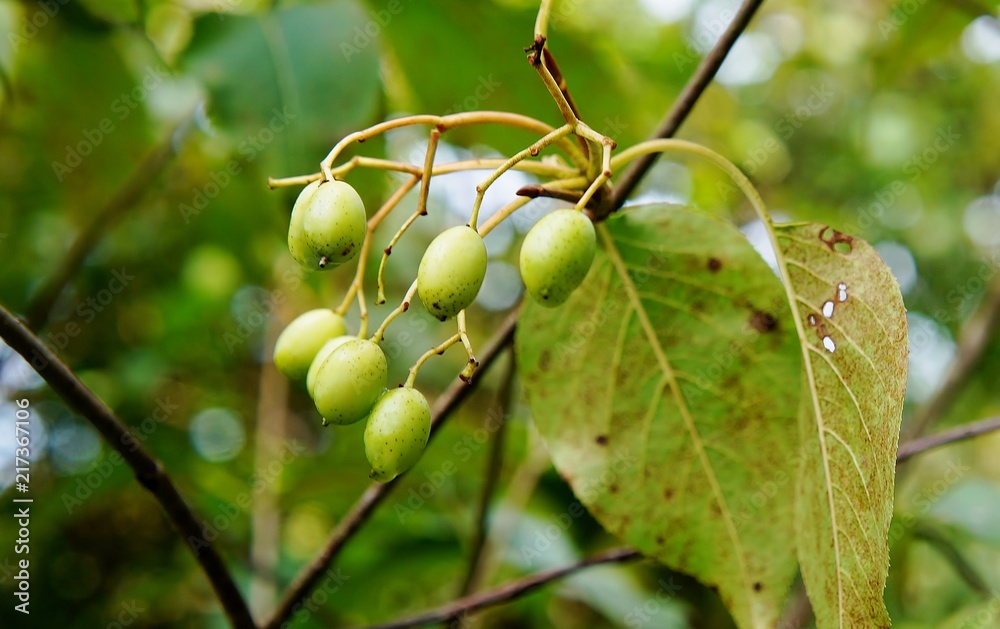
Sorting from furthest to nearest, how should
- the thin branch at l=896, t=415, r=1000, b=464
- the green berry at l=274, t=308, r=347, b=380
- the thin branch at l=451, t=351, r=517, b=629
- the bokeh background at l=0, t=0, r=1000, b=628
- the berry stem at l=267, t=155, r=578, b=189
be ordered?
the bokeh background at l=0, t=0, r=1000, b=628
the thin branch at l=451, t=351, r=517, b=629
the thin branch at l=896, t=415, r=1000, b=464
the green berry at l=274, t=308, r=347, b=380
the berry stem at l=267, t=155, r=578, b=189

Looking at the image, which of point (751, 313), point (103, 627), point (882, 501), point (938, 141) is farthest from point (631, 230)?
point (938, 141)

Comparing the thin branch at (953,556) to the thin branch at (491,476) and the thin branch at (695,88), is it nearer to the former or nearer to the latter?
the thin branch at (491,476)

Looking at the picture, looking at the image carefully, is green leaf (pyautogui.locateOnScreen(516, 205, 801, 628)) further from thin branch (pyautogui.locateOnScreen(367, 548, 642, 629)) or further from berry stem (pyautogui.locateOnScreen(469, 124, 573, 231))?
berry stem (pyautogui.locateOnScreen(469, 124, 573, 231))

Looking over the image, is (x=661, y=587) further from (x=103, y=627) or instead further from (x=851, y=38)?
(x=851, y=38)

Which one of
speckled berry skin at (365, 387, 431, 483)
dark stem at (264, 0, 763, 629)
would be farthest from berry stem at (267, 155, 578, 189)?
speckled berry skin at (365, 387, 431, 483)

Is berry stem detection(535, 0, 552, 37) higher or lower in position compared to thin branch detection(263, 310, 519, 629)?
higher

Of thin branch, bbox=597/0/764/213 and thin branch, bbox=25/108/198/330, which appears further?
thin branch, bbox=25/108/198/330

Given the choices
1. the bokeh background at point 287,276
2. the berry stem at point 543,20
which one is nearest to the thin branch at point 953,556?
the bokeh background at point 287,276
